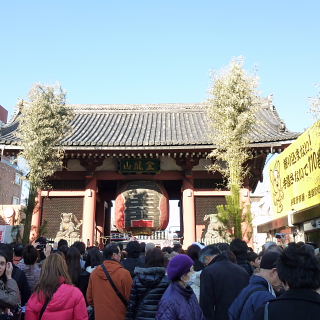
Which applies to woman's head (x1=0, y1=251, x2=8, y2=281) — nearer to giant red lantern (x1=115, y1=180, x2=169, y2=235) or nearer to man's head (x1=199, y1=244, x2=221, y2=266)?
man's head (x1=199, y1=244, x2=221, y2=266)

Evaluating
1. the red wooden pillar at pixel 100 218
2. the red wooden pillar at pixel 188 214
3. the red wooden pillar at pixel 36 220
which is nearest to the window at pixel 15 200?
the red wooden pillar at pixel 100 218

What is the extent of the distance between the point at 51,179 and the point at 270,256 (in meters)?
13.0

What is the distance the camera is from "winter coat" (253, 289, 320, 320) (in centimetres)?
182

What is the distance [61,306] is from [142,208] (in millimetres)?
10950

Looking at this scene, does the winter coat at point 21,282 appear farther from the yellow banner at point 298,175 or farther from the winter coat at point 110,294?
the yellow banner at point 298,175

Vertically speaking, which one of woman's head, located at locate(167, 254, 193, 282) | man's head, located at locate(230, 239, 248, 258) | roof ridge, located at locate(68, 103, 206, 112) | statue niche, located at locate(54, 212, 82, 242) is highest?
roof ridge, located at locate(68, 103, 206, 112)

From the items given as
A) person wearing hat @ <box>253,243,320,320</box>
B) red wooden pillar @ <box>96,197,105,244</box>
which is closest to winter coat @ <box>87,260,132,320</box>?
person wearing hat @ <box>253,243,320,320</box>

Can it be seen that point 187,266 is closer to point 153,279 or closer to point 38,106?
point 153,279

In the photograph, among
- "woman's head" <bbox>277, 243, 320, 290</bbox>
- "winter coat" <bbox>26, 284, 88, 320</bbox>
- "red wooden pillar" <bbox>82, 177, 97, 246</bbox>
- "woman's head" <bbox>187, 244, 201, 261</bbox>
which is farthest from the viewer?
"red wooden pillar" <bbox>82, 177, 97, 246</bbox>

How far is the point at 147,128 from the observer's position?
1673cm

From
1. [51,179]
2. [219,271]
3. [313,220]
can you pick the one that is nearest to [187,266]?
[219,271]

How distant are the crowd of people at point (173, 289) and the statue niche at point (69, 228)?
9443 millimetres

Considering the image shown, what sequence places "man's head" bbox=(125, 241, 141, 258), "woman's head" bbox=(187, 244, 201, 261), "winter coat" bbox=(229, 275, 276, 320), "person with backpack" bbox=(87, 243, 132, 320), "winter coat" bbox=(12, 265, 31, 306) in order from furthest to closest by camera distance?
"man's head" bbox=(125, 241, 141, 258), "woman's head" bbox=(187, 244, 201, 261), "person with backpack" bbox=(87, 243, 132, 320), "winter coat" bbox=(12, 265, 31, 306), "winter coat" bbox=(229, 275, 276, 320)

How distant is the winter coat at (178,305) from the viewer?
9.55ft
